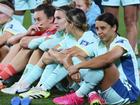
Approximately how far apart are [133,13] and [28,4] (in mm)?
2207

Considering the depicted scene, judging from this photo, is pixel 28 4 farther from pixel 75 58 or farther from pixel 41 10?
pixel 75 58

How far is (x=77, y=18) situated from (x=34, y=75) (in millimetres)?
874

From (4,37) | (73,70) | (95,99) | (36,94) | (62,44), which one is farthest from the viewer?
(4,37)

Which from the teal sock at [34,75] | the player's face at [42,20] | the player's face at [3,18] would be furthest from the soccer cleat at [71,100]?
the player's face at [3,18]

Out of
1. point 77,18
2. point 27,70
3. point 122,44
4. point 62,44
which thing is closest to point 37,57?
point 27,70

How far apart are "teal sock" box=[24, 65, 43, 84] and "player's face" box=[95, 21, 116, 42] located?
991 millimetres

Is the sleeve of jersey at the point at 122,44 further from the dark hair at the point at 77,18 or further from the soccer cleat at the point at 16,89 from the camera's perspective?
the soccer cleat at the point at 16,89

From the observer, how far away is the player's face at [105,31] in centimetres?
570

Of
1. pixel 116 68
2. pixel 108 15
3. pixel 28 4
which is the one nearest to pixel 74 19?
pixel 108 15

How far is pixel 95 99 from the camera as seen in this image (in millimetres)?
5590

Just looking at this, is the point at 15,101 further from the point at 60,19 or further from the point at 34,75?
the point at 60,19

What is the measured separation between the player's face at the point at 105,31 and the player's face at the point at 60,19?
0.76 meters

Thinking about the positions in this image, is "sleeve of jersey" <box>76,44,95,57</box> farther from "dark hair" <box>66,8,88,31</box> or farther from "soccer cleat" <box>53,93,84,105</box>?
"soccer cleat" <box>53,93,84,105</box>

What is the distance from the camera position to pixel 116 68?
5.50 meters
